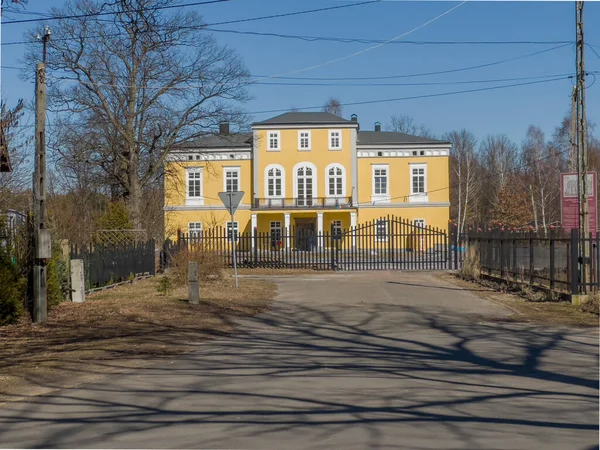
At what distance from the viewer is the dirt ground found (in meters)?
15.2

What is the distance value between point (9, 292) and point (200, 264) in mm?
10162

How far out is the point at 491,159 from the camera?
88812 millimetres

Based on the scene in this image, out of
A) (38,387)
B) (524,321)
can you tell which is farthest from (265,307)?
(38,387)

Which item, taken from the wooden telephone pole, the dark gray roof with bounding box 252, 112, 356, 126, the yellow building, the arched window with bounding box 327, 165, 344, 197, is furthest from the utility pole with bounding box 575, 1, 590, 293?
the arched window with bounding box 327, 165, 344, 197

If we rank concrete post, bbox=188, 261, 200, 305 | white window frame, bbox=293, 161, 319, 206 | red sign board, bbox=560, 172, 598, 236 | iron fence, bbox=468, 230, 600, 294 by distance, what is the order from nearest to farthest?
1. iron fence, bbox=468, 230, 600, 294
2. concrete post, bbox=188, 261, 200, 305
3. red sign board, bbox=560, 172, 598, 236
4. white window frame, bbox=293, 161, 319, 206

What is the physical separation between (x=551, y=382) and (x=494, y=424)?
2334 millimetres

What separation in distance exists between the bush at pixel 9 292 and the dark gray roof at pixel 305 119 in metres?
46.8

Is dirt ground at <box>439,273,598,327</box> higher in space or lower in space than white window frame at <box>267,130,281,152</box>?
lower

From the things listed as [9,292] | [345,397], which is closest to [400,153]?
[9,292]

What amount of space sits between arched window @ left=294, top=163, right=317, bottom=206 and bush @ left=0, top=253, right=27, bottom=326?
47.1m

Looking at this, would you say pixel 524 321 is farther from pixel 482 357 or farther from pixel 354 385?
pixel 354 385

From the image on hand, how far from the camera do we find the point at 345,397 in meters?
7.95

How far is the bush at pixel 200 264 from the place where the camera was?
78.5ft

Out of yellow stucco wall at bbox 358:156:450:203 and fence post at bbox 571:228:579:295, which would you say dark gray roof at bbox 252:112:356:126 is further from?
fence post at bbox 571:228:579:295
